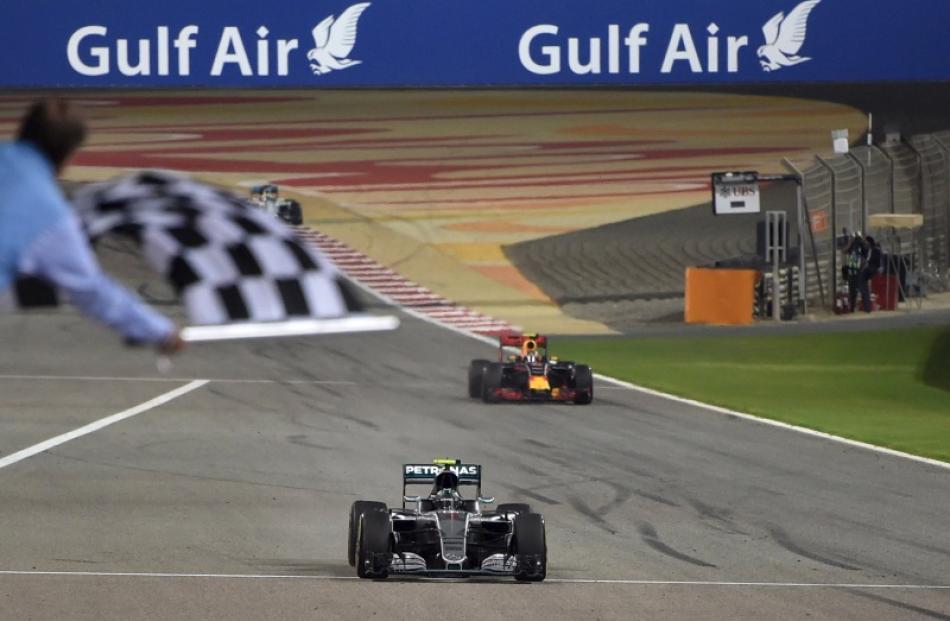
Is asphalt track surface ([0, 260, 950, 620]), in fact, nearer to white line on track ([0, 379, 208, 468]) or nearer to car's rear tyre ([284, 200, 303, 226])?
white line on track ([0, 379, 208, 468])

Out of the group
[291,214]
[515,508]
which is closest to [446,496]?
[515,508]

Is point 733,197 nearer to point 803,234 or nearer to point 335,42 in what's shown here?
point 803,234

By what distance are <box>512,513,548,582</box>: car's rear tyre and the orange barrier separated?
3274 centimetres

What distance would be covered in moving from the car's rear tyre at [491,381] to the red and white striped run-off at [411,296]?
12546 millimetres

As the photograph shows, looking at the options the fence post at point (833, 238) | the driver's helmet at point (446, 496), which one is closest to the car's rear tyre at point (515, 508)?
the driver's helmet at point (446, 496)

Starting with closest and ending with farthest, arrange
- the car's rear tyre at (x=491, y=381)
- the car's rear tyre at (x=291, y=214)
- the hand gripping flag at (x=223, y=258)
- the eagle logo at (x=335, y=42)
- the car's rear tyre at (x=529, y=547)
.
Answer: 1. the hand gripping flag at (x=223, y=258)
2. the car's rear tyre at (x=291, y=214)
3. the car's rear tyre at (x=529, y=547)
4. the car's rear tyre at (x=491, y=381)
5. the eagle logo at (x=335, y=42)

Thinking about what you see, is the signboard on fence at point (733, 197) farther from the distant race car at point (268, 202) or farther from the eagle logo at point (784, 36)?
the distant race car at point (268, 202)

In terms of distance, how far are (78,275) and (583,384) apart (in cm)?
4549

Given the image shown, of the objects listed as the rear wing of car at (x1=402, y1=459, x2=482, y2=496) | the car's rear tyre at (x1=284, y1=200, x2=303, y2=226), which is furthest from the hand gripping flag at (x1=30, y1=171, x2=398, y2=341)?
the rear wing of car at (x1=402, y1=459, x2=482, y2=496)

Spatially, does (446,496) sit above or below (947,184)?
below

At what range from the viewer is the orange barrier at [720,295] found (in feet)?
210

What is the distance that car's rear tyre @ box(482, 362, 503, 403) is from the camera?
4969 cm

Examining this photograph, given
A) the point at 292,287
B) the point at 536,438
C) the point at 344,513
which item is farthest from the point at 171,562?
the point at 292,287

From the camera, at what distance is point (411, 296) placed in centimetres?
6456
